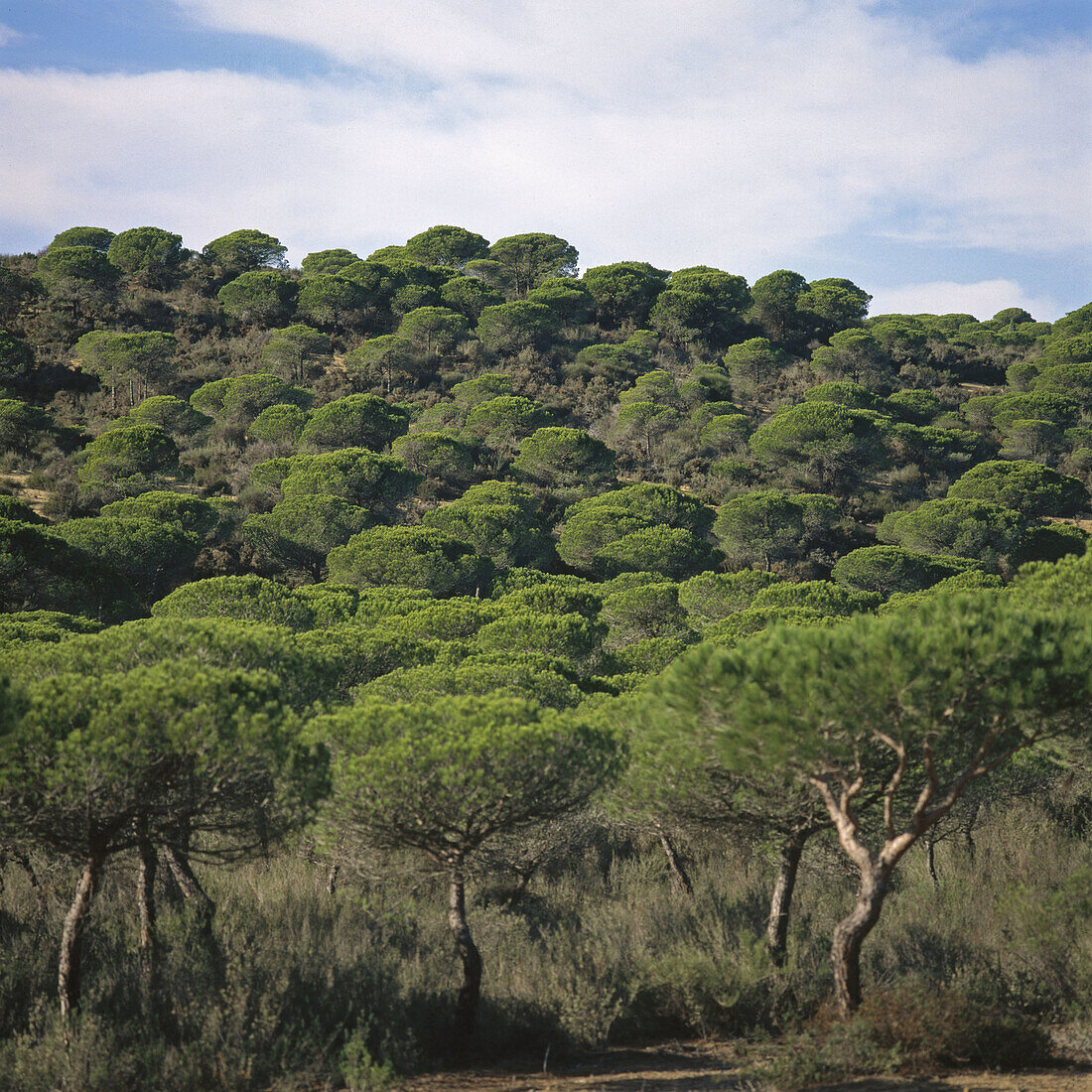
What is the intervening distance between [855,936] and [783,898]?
1.96m

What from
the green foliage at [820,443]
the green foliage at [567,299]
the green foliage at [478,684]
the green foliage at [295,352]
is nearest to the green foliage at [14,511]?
the green foliage at [478,684]

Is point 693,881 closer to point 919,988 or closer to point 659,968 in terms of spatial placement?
point 659,968

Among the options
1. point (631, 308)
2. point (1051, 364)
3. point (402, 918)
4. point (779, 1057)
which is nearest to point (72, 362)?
point (631, 308)

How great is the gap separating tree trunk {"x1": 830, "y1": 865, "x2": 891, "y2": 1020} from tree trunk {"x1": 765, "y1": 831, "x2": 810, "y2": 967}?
1.46m

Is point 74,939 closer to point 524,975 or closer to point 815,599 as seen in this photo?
point 524,975

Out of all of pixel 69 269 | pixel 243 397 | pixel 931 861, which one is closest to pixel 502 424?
pixel 243 397

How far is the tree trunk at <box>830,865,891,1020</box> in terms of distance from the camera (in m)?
6.76

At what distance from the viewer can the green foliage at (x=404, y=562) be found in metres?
28.4

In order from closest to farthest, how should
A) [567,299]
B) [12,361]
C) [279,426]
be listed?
[279,426], [12,361], [567,299]

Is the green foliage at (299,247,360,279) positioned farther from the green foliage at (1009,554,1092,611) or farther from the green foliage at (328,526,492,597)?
the green foliage at (1009,554,1092,611)

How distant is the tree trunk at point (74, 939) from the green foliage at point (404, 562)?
69.0ft

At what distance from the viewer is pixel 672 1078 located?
6840 mm

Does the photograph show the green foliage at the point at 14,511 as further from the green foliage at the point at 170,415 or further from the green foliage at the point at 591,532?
the green foliage at the point at 591,532

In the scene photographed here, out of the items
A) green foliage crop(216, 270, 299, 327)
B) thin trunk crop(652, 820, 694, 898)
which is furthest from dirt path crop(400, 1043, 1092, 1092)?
green foliage crop(216, 270, 299, 327)
